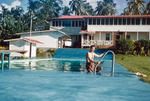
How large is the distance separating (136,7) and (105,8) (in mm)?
26511

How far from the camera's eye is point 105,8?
89.8m

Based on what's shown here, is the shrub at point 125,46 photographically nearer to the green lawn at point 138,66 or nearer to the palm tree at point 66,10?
the green lawn at point 138,66

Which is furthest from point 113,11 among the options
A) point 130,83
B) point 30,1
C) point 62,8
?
point 130,83

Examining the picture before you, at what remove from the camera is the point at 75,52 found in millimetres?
43344

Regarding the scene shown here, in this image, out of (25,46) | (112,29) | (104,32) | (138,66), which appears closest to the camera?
(138,66)

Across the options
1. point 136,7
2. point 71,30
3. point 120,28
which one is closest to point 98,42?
point 120,28

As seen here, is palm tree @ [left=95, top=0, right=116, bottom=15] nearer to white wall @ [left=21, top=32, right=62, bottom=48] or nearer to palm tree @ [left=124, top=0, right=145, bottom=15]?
palm tree @ [left=124, top=0, right=145, bottom=15]

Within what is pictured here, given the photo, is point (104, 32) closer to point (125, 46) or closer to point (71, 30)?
point (125, 46)

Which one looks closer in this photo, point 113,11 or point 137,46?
point 137,46

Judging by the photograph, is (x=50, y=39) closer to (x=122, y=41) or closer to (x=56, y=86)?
(x=122, y=41)

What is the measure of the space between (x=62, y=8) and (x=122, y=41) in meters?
47.0

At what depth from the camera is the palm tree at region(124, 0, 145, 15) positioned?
63594 mm

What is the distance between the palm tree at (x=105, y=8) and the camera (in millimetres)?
88938


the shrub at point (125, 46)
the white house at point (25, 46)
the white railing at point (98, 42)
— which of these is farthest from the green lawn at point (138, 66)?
the white railing at point (98, 42)
